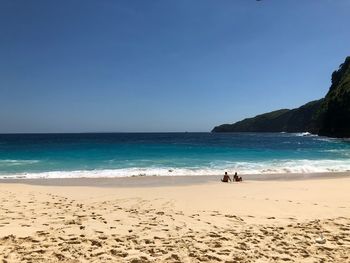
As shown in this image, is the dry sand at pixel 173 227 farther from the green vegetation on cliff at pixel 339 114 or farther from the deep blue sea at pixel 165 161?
the green vegetation on cliff at pixel 339 114

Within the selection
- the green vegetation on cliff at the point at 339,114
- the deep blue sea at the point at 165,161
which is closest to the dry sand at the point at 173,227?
the deep blue sea at the point at 165,161

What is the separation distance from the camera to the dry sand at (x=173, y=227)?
6.07 meters

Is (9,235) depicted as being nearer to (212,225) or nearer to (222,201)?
(212,225)

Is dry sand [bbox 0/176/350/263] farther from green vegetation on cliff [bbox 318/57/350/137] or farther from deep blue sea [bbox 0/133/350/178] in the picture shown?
green vegetation on cliff [bbox 318/57/350/137]

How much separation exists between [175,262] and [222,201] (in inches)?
240

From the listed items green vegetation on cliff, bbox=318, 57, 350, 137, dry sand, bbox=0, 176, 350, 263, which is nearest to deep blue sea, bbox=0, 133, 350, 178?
dry sand, bbox=0, 176, 350, 263

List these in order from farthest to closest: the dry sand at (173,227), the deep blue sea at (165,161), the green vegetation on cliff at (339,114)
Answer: the green vegetation on cliff at (339,114) < the deep blue sea at (165,161) < the dry sand at (173,227)

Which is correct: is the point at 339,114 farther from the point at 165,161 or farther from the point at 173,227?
the point at 173,227

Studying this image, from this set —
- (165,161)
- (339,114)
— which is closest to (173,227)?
(165,161)

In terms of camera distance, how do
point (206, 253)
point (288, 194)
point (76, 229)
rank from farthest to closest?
point (288, 194) → point (76, 229) → point (206, 253)

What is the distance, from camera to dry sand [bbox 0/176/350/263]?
19.9 ft

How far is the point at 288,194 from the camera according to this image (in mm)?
13344

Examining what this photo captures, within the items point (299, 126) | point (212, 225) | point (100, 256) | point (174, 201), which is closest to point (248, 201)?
point (174, 201)

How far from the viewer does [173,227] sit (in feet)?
25.8
